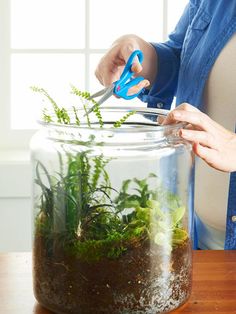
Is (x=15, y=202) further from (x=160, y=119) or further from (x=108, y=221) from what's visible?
(x=108, y=221)

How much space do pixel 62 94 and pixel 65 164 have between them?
195cm

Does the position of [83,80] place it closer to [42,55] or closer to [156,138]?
[42,55]

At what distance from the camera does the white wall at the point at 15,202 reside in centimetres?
269

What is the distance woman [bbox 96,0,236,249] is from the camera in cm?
155

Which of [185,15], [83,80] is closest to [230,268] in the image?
[185,15]

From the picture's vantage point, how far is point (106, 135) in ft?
3.40

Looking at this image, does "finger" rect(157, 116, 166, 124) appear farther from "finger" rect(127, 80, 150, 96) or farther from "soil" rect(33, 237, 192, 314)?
"soil" rect(33, 237, 192, 314)

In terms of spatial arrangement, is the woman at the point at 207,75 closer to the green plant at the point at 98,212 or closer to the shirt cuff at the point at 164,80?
the shirt cuff at the point at 164,80

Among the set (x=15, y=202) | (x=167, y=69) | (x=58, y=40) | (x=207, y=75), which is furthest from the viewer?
(x=58, y=40)

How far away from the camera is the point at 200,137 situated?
1.13 m

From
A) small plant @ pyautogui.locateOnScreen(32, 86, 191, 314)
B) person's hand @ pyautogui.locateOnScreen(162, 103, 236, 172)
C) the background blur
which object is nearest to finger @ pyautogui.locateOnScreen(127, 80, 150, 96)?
person's hand @ pyautogui.locateOnScreen(162, 103, 236, 172)

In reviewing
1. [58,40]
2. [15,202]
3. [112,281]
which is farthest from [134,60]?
[58,40]

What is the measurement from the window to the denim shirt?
1.14 meters

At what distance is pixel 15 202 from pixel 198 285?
1.56m
